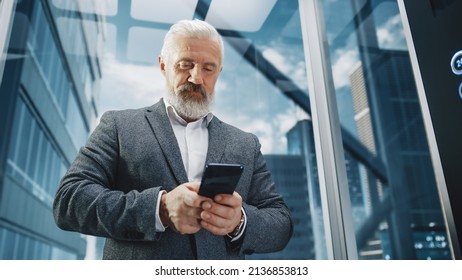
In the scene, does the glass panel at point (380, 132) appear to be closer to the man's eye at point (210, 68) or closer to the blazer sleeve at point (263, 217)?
the blazer sleeve at point (263, 217)

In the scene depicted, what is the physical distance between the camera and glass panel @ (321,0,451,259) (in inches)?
56.8

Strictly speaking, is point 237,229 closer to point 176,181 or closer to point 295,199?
point 176,181

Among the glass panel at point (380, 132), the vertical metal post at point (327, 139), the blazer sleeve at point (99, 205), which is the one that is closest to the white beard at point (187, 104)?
the blazer sleeve at point (99, 205)

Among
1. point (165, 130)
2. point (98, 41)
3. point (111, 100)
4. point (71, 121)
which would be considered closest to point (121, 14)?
point (98, 41)

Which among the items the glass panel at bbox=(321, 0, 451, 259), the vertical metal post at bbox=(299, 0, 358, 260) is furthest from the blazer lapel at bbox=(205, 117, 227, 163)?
the glass panel at bbox=(321, 0, 451, 259)

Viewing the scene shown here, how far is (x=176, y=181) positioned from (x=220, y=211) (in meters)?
0.26

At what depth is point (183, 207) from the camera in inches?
33.9

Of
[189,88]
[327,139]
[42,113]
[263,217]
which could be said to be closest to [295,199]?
[327,139]

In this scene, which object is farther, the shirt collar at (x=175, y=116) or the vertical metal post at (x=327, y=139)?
the vertical metal post at (x=327, y=139)

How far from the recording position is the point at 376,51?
5.60ft

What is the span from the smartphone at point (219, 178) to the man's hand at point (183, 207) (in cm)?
3

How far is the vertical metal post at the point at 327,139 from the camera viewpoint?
1.46 m

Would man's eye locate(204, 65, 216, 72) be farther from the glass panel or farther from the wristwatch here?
the glass panel

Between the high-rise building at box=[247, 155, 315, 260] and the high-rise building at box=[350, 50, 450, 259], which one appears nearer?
the high-rise building at box=[350, 50, 450, 259]
